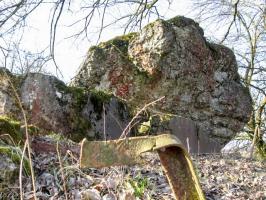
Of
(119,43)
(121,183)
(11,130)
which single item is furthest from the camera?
(119,43)

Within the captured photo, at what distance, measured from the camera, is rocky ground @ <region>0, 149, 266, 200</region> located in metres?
3.11

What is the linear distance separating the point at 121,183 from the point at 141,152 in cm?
184

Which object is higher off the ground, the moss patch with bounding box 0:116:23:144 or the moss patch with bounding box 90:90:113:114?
the moss patch with bounding box 90:90:113:114

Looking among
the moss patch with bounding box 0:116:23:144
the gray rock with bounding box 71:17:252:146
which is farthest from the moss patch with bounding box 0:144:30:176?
the gray rock with bounding box 71:17:252:146

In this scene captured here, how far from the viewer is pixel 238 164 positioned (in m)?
5.09

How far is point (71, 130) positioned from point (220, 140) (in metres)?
2.97

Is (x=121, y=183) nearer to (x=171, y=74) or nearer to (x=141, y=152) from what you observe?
(x=141, y=152)

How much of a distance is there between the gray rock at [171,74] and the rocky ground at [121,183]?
3.15 metres

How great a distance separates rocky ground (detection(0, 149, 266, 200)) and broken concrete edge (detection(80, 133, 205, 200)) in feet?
4.28

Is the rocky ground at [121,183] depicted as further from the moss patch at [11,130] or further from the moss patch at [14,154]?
the moss patch at [11,130]

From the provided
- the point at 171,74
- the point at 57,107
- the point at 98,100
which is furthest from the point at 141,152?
the point at 171,74

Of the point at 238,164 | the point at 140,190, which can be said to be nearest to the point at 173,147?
the point at 140,190

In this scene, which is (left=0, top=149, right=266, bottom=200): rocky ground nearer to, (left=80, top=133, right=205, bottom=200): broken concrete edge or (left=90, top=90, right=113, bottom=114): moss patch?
(left=80, top=133, right=205, bottom=200): broken concrete edge

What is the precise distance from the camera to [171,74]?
7527 millimetres
